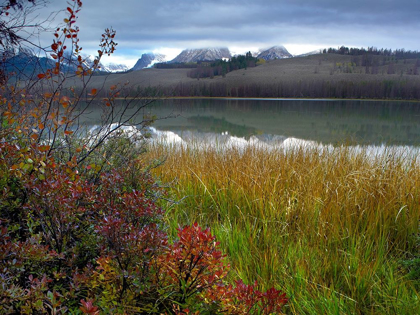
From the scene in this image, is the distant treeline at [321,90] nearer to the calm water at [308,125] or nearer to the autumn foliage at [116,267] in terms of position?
the calm water at [308,125]

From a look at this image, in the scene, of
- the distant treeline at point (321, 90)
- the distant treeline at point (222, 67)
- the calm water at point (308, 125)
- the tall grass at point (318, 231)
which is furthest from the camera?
the distant treeline at point (222, 67)

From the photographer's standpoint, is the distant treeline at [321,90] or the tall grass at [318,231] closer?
the tall grass at [318,231]

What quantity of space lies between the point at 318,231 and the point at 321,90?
172 feet

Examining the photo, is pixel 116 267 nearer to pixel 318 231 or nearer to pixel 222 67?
pixel 318 231

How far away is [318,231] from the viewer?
278cm

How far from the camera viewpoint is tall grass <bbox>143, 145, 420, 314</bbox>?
2090mm

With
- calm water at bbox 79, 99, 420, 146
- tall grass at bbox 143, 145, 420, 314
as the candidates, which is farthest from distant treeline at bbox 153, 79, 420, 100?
tall grass at bbox 143, 145, 420, 314

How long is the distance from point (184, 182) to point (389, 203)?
2408 millimetres

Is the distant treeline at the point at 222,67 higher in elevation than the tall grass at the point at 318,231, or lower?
higher

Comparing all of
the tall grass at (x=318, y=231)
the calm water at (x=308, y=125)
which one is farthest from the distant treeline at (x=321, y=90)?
the tall grass at (x=318, y=231)

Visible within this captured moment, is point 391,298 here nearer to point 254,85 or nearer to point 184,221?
point 184,221

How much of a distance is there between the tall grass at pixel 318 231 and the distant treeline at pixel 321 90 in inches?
1629

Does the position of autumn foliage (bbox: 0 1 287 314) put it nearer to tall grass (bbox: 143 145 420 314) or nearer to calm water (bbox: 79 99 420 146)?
tall grass (bbox: 143 145 420 314)

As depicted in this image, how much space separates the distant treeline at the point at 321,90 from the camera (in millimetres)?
46594
